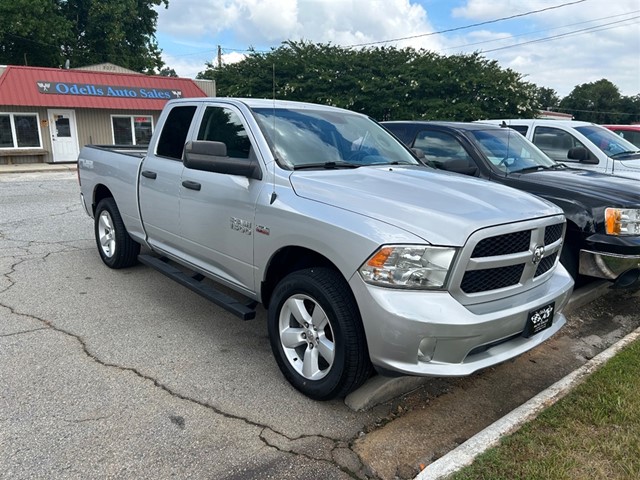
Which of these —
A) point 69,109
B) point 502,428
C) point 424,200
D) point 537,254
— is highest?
point 69,109

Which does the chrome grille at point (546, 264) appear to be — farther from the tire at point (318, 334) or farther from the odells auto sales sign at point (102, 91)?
the odells auto sales sign at point (102, 91)

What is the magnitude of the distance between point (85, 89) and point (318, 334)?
75.5 ft

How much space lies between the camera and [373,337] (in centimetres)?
275

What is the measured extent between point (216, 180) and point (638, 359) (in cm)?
349

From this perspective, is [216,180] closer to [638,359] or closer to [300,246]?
[300,246]

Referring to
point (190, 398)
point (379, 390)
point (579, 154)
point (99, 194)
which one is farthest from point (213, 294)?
point (579, 154)

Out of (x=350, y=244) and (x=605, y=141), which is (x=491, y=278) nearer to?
(x=350, y=244)

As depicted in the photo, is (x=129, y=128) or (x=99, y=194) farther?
(x=129, y=128)

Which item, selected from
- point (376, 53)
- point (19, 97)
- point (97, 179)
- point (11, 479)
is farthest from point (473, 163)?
point (376, 53)

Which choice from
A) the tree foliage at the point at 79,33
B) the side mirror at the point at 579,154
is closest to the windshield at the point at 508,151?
the side mirror at the point at 579,154

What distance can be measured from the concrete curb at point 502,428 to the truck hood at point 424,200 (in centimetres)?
112

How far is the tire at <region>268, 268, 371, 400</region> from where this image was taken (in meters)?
2.91

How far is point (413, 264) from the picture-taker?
270 centimetres

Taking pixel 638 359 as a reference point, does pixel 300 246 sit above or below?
above
